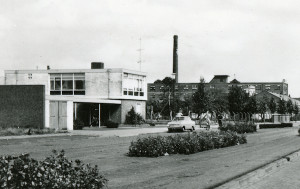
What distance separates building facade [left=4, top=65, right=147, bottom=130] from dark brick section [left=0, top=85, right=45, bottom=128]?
11.7 m

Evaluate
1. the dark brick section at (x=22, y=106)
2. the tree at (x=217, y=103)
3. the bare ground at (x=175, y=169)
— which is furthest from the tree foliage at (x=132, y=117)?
the bare ground at (x=175, y=169)

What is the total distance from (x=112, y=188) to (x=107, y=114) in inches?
1731

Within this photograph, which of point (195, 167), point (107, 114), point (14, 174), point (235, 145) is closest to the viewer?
point (14, 174)

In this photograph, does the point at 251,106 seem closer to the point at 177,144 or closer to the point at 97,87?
the point at 97,87

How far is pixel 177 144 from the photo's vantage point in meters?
17.8

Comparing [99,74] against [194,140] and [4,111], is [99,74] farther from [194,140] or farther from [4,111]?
[194,140]

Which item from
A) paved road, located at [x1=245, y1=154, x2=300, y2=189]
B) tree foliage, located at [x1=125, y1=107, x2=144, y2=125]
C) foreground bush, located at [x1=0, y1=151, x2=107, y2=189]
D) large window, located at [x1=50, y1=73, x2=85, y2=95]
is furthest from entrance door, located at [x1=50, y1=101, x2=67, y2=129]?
foreground bush, located at [x1=0, y1=151, x2=107, y2=189]

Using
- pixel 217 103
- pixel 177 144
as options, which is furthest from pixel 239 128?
pixel 217 103

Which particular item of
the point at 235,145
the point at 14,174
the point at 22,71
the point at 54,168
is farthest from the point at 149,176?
the point at 22,71

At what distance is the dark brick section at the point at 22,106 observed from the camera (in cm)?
3744

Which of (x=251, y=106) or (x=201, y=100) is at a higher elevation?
(x=201, y=100)

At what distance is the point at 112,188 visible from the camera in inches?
362

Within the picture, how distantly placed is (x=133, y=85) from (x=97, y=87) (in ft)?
15.5

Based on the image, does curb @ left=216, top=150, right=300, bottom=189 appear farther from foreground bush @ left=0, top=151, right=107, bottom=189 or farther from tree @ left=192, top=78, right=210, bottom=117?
tree @ left=192, top=78, right=210, bottom=117
